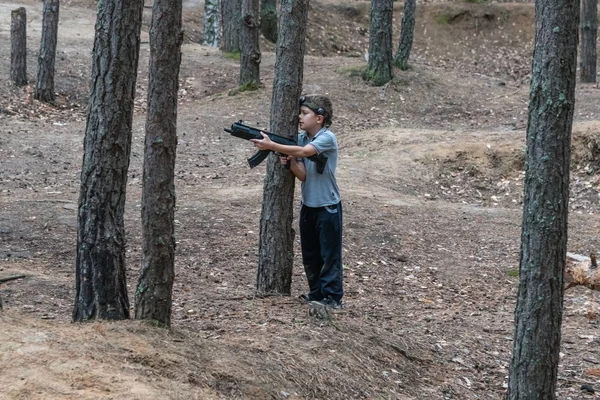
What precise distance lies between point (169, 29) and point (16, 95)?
1187cm

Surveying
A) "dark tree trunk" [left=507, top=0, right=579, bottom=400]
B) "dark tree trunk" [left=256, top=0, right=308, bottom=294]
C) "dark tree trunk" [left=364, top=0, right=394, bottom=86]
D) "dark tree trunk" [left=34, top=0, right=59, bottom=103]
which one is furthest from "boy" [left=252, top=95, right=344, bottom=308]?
"dark tree trunk" [left=364, top=0, right=394, bottom=86]

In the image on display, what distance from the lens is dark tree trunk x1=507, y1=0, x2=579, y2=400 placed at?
15.5 ft

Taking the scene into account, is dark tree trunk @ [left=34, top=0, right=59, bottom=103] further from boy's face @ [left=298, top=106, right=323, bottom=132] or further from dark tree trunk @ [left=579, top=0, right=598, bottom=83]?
dark tree trunk @ [left=579, top=0, right=598, bottom=83]

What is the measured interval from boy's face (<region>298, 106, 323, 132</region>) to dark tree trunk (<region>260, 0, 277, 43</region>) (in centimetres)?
1755

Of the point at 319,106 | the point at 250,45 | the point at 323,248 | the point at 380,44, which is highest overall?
the point at 380,44

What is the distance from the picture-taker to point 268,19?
23828mm

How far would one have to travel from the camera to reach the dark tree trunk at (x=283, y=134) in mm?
6621

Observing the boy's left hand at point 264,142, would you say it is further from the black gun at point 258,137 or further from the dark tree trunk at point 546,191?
the dark tree trunk at point 546,191

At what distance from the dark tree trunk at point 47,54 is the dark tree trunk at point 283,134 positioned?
10359mm

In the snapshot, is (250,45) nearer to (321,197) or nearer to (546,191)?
(321,197)

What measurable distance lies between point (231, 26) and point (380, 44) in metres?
4.82

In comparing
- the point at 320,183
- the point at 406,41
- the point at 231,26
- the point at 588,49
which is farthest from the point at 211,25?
the point at 320,183

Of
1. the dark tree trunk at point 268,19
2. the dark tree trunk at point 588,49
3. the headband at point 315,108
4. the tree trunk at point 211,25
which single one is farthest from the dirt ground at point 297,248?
the dark tree trunk at point 268,19

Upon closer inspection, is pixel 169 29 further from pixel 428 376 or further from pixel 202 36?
pixel 202 36
